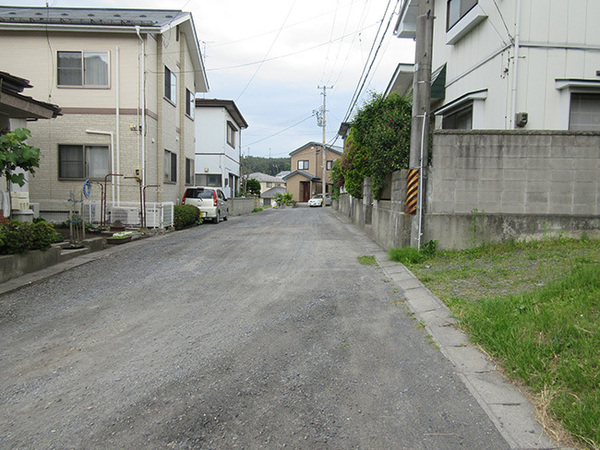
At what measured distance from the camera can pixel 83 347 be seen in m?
4.00

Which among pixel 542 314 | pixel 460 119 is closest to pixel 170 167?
pixel 460 119

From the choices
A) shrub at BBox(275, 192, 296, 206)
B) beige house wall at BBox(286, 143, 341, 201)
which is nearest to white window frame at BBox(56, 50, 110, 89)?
shrub at BBox(275, 192, 296, 206)

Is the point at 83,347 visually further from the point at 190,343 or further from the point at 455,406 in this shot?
the point at 455,406

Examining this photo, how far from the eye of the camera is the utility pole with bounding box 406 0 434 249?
26.0ft

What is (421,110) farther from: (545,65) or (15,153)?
(15,153)

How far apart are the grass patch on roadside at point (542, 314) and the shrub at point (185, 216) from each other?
9.93m

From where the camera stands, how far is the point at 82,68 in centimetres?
1341

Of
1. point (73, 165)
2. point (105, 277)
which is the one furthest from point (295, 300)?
point (73, 165)

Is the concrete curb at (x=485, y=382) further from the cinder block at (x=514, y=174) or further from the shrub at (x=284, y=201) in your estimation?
the shrub at (x=284, y=201)

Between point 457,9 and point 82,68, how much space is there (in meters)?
11.6

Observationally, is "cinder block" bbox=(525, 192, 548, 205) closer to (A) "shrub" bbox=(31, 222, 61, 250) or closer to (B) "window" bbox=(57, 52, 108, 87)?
(A) "shrub" bbox=(31, 222, 61, 250)

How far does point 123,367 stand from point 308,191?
55214mm

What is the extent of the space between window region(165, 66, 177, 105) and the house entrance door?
4147 cm

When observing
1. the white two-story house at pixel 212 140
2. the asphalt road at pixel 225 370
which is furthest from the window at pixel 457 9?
the white two-story house at pixel 212 140
